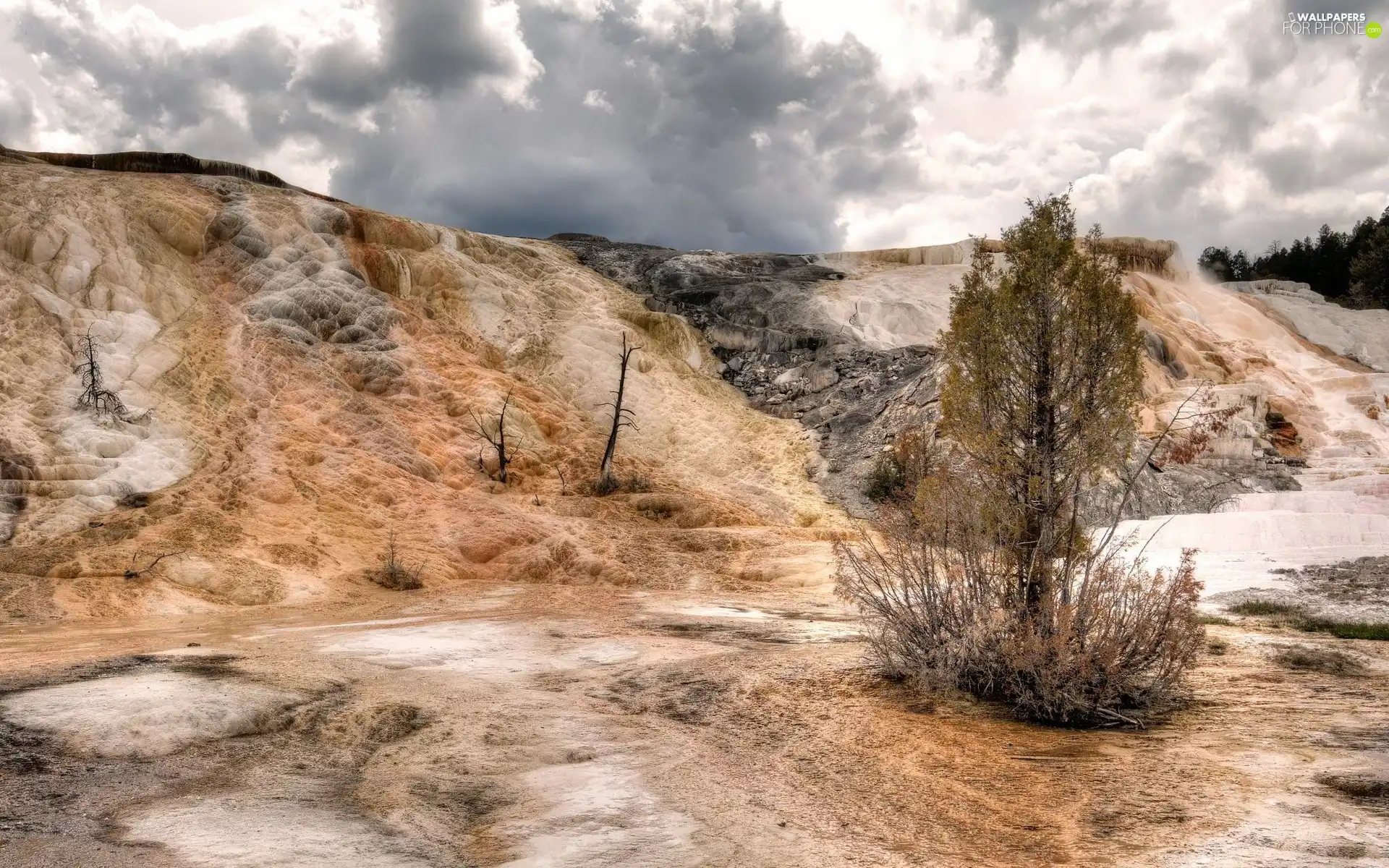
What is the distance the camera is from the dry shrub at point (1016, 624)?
7043 mm

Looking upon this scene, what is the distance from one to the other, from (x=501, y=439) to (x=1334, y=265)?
58751 millimetres

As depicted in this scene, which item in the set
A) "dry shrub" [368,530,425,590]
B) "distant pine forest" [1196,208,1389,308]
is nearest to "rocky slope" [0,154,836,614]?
"dry shrub" [368,530,425,590]

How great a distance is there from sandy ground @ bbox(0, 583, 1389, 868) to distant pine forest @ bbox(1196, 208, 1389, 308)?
5114 cm

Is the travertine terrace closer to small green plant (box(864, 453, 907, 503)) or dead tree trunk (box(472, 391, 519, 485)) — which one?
dead tree trunk (box(472, 391, 519, 485))

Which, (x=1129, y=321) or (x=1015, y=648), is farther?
(x=1129, y=321)

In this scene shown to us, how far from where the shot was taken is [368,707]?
7223 millimetres

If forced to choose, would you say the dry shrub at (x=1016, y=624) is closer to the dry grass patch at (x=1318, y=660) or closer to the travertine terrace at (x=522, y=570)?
the travertine terrace at (x=522, y=570)

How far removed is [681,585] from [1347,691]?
1182cm

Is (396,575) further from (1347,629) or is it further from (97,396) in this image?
(1347,629)

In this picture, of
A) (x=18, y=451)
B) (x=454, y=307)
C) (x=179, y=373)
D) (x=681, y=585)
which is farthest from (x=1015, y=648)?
(x=454, y=307)

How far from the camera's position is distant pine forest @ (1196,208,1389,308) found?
169 feet

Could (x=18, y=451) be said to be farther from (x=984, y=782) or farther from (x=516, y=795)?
(x=984, y=782)

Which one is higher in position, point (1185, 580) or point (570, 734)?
point (1185, 580)

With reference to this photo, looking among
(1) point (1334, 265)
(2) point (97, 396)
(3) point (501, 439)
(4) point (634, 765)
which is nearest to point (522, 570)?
(3) point (501, 439)
